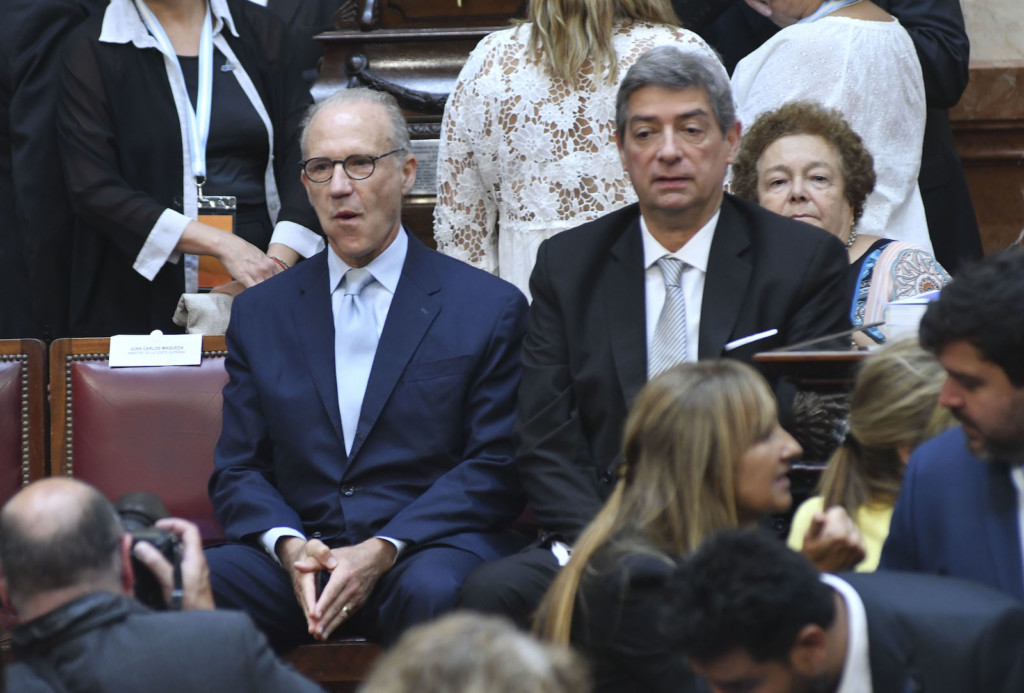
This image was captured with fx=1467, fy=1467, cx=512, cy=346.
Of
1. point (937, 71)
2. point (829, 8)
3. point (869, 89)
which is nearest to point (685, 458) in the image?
point (869, 89)

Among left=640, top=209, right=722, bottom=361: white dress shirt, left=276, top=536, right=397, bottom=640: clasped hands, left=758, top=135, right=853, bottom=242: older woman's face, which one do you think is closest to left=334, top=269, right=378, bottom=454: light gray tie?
left=276, top=536, right=397, bottom=640: clasped hands

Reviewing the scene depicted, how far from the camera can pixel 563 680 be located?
1.56m

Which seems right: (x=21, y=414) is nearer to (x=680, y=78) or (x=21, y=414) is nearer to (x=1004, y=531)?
(x=680, y=78)

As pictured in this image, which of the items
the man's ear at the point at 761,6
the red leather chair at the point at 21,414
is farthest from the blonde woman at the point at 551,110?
the red leather chair at the point at 21,414

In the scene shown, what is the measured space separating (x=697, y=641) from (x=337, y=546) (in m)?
1.61

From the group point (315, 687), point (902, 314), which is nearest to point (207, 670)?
point (315, 687)

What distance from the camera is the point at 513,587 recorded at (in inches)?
120

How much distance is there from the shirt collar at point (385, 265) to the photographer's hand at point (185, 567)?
114cm

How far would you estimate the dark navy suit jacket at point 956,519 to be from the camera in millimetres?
2398

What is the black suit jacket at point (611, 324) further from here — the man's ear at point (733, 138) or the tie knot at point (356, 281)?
the tie knot at point (356, 281)

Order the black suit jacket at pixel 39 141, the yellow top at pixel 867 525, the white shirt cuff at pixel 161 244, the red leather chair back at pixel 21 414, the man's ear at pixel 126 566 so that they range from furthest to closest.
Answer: the black suit jacket at pixel 39 141 < the white shirt cuff at pixel 161 244 < the red leather chair back at pixel 21 414 < the yellow top at pixel 867 525 < the man's ear at pixel 126 566

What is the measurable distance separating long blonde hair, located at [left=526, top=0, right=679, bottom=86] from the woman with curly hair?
20.2 inches

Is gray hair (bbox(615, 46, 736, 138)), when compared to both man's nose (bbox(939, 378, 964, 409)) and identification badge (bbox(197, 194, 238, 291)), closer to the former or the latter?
man's nose (bbox(939, 378, 964, 409))

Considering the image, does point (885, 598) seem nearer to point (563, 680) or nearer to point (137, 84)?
point (563, 680)
